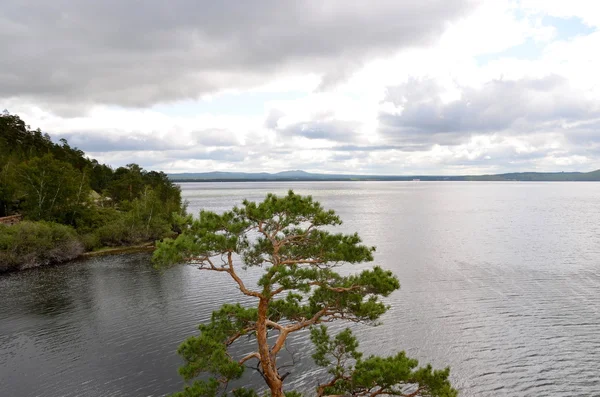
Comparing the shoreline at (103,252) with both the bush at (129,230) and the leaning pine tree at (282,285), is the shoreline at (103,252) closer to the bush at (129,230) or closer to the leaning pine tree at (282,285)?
the bush at (129,230)

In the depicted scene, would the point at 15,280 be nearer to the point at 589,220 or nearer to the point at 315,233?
the point at 315,233

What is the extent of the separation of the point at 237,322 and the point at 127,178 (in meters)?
97.7

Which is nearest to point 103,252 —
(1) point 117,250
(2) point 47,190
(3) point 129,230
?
(1) point 117,250

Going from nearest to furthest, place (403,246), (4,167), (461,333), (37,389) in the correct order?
(37,389), (461,333), (403,246), (4,167)

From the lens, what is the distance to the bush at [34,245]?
54500 millimetres

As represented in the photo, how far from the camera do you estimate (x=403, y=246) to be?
70188 millimetres

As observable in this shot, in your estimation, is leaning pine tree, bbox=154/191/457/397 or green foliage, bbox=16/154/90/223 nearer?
leaning pine tree, bbox=154/191/457/397

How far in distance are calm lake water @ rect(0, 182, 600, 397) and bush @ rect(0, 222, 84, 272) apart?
3.04 m

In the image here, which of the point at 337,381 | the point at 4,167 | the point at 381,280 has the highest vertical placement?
the point at 4,167

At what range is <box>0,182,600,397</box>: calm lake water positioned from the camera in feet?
83.8

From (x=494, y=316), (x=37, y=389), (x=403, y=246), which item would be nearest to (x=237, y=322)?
(x=37, y=389)

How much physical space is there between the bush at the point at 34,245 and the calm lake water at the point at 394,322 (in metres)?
3.04

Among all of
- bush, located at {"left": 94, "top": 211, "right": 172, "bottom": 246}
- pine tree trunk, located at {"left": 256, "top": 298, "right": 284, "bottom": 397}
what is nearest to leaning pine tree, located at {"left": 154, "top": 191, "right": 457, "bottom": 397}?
pine tree trunk, located at {"left": 256, "top": 298, "right": 284, "bottom": 397}

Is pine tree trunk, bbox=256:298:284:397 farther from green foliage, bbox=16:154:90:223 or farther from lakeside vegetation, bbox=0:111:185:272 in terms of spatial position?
green foliage, bbox=16:154:90:223
